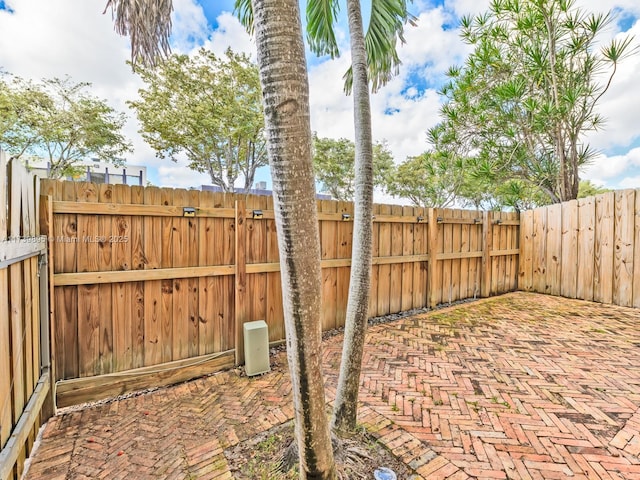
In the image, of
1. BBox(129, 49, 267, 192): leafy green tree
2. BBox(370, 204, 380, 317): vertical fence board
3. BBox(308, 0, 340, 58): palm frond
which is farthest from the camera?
BBox(129, 49, 267, 192): leafy green tree

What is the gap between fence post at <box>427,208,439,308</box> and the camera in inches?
193

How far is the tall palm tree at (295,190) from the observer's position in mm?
1013

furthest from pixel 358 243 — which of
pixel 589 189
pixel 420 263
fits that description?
pixel 589 189

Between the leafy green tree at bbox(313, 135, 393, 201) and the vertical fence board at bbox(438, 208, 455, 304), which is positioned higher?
the leafy green tree at bbox(313, 135, 393, 201)

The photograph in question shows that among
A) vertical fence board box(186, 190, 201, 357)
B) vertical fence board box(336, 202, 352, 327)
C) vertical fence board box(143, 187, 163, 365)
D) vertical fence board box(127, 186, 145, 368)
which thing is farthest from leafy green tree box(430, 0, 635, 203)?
vertical fence board box(127, 186, 145, 368)

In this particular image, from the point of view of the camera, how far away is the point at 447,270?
5.23 meters

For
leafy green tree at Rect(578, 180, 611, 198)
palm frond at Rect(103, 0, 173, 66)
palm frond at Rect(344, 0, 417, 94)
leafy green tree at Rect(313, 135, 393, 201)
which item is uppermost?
leafy green tree at Rect(313, 135, 393, 201)

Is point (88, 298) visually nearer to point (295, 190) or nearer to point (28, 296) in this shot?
point (28, 296)

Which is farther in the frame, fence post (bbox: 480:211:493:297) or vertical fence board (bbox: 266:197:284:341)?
fence post (bbox: 480:211:493:297)

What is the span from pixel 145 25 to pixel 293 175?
5.69 feet

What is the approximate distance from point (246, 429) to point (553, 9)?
870cm

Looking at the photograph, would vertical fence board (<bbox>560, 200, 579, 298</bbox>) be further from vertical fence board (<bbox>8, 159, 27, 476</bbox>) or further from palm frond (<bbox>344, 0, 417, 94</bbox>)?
vertical fence board (<bbox>8, 159, 27, 476</bbox>)

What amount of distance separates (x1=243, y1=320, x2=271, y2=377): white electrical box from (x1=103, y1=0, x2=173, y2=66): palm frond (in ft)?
7.88

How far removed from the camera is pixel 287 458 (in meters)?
1.61
